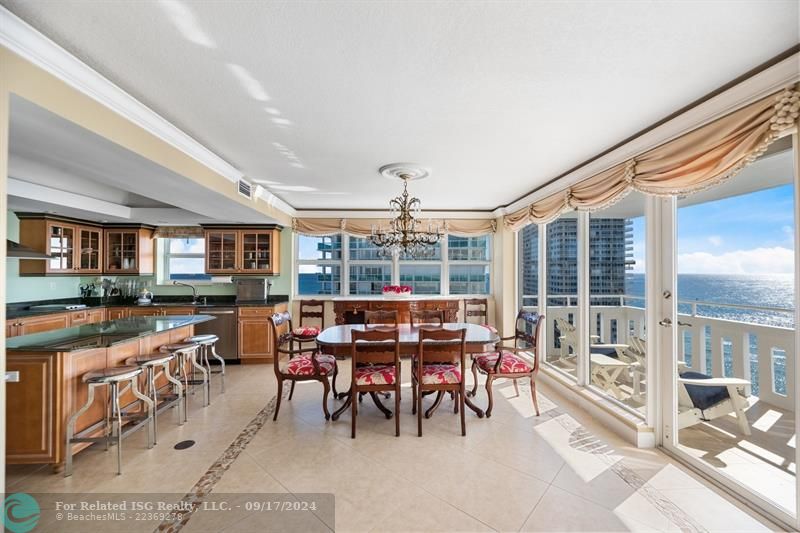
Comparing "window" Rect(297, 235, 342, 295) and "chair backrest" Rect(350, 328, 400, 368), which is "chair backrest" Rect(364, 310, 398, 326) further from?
"window" Rect(297, 235, 342, 295)

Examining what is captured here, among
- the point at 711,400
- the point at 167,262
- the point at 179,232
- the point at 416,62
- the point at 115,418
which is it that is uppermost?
the point at 416,62

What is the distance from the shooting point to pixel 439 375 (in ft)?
9.68

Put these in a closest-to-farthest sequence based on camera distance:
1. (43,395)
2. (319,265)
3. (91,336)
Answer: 1. (43,395)
2. (91,336)
3. (319,265)

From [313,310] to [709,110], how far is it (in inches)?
209

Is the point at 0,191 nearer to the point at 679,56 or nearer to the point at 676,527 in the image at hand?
the point at 679,56

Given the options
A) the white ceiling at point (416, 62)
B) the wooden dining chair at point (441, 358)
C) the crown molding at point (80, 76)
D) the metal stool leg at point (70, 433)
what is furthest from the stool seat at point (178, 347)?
the wooden dining chair at point (441, 358)

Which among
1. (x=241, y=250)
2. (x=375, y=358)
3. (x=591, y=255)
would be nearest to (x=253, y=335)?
(x=241, y=250)

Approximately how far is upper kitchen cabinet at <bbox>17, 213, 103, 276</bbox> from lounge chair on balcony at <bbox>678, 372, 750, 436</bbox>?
274 inches

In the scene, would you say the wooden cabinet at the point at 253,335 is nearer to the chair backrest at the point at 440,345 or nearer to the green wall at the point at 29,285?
the green wall at the point at 29,285

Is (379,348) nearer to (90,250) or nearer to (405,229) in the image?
(405,229)

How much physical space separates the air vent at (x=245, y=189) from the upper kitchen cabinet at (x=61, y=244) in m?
2.78

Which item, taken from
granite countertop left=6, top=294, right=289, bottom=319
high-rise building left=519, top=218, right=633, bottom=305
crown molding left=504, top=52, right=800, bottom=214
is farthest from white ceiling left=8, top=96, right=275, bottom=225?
high-rise building left=519, top=218, right=633, bottom=305

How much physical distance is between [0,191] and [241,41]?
3.91 ft

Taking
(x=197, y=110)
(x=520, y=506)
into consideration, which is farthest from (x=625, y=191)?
(x=197, y=110)
